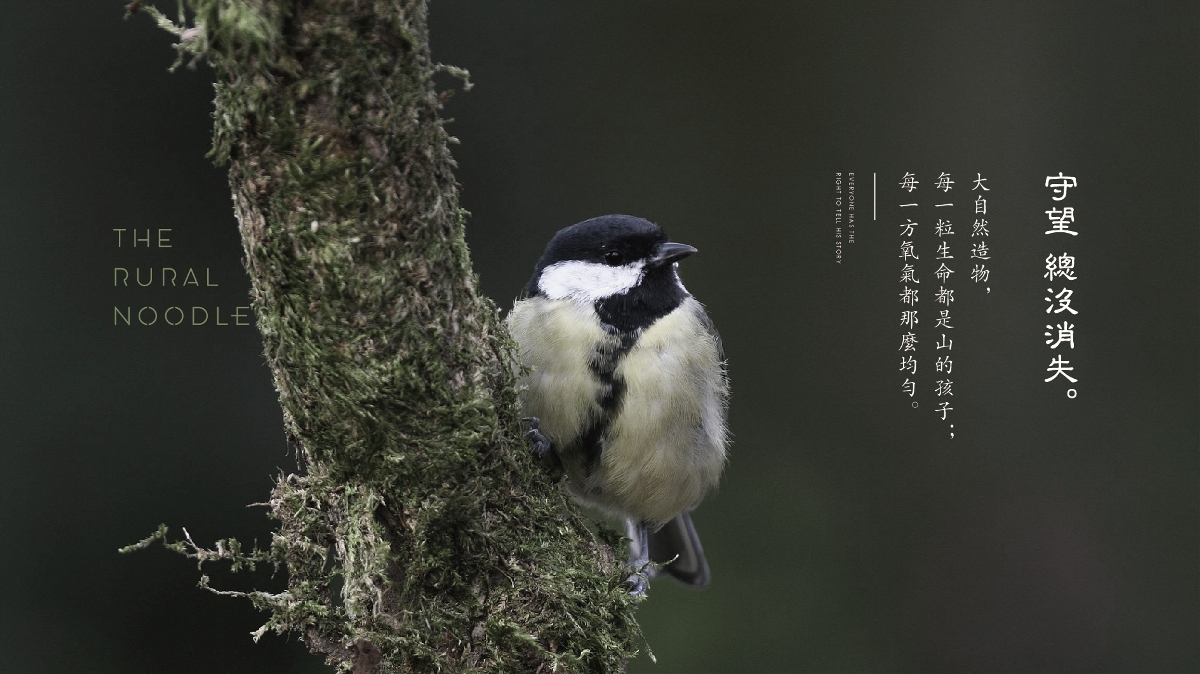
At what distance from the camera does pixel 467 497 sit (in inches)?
66.6

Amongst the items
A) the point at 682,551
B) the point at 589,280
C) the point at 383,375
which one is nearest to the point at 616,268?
the point at 589,280

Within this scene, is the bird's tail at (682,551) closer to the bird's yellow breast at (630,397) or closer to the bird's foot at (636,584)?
the bird's yellow breast at (630,397)

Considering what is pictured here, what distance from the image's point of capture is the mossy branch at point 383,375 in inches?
55.9

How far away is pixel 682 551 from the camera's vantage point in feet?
10.9

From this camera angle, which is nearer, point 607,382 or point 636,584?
point 636,584

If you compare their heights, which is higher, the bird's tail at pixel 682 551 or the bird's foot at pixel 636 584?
the bird's foot at pixel 636 584

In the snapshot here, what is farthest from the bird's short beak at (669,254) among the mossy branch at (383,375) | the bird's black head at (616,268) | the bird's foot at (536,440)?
the mossy branch at (383,375)

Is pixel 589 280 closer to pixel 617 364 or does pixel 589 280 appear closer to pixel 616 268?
pixel 616 268

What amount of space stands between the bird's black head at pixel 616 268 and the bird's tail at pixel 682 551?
109 cm

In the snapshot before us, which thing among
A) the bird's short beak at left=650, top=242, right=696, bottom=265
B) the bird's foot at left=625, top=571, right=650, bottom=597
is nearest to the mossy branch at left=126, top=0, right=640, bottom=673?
the bird's foot at left=625, top=571, right=650, bottom=597

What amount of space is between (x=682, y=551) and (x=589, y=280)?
128 centimetres

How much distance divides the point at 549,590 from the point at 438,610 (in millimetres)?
198

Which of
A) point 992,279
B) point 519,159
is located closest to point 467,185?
point 519,159

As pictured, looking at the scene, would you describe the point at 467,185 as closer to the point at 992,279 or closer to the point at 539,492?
the point at 992,279
